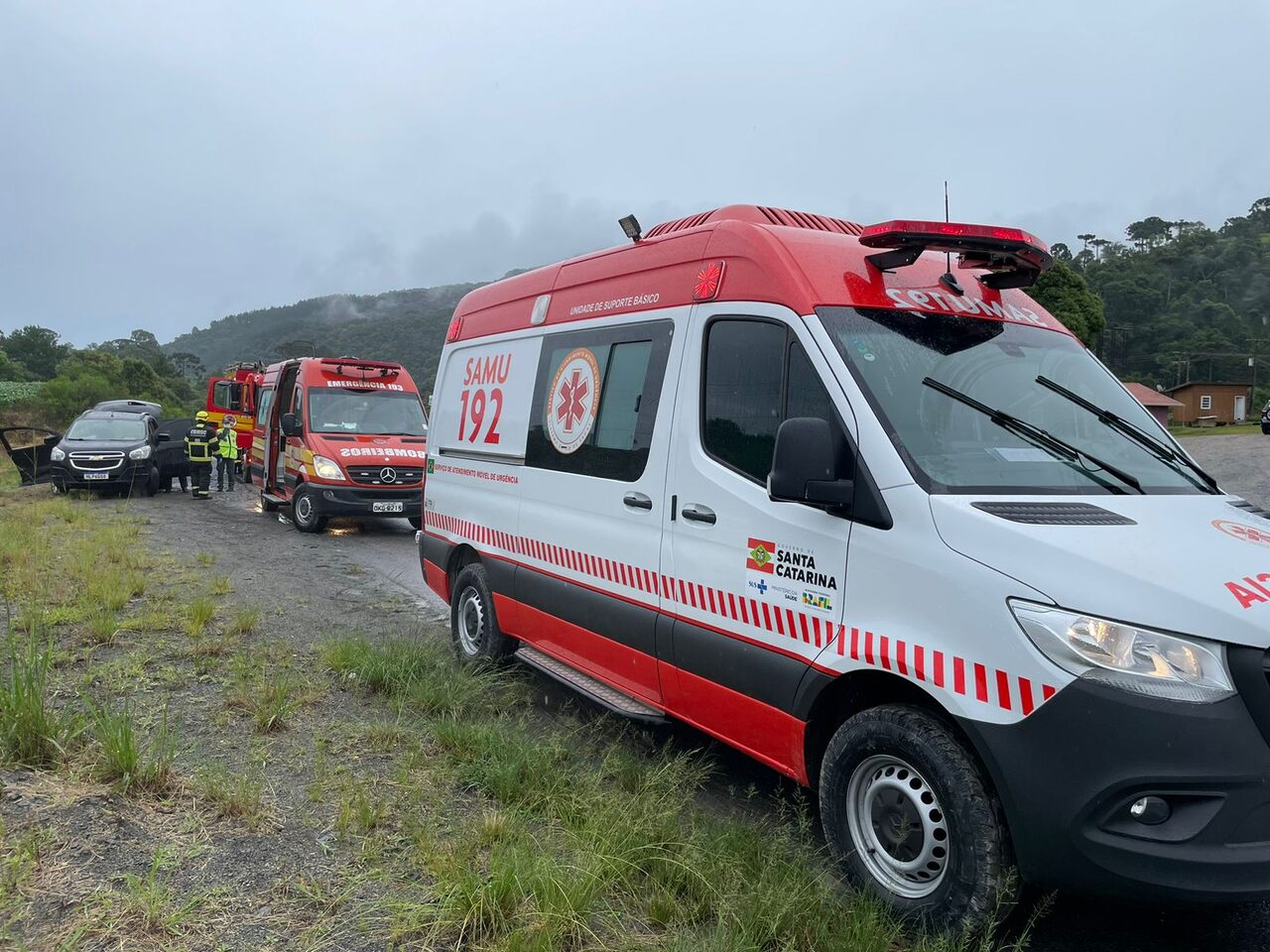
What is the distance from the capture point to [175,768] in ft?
12.9

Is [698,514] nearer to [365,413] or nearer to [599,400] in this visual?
[599,400]

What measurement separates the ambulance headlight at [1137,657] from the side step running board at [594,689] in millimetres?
2142

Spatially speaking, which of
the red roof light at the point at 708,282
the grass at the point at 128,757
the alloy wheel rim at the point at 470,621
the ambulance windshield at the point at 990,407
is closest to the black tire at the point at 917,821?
the ambulance windshield at the point at 990,407

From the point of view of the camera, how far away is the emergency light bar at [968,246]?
12.2ft

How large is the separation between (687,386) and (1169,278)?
10444cm

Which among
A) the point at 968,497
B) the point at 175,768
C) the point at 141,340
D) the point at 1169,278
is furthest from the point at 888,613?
the point at 141,340

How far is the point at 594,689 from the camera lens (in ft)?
15.3

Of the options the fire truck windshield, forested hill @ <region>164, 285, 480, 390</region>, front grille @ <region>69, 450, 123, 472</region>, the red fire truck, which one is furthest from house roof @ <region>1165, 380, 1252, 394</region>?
front grille @ <region>69, 450, 123, 472</region>

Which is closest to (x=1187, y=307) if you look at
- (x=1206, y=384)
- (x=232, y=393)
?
(x=1206, y=384)

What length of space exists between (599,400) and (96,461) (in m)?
15.3

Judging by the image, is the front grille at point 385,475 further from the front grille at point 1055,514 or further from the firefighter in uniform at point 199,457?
the front grille at point 1055,514

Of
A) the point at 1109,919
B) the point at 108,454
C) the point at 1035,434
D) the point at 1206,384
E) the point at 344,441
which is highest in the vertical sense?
the point at 1206,384

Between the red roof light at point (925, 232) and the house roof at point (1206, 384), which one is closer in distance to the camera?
the red roof light at point (925, 232)

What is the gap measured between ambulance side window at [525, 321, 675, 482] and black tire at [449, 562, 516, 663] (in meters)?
1.11
